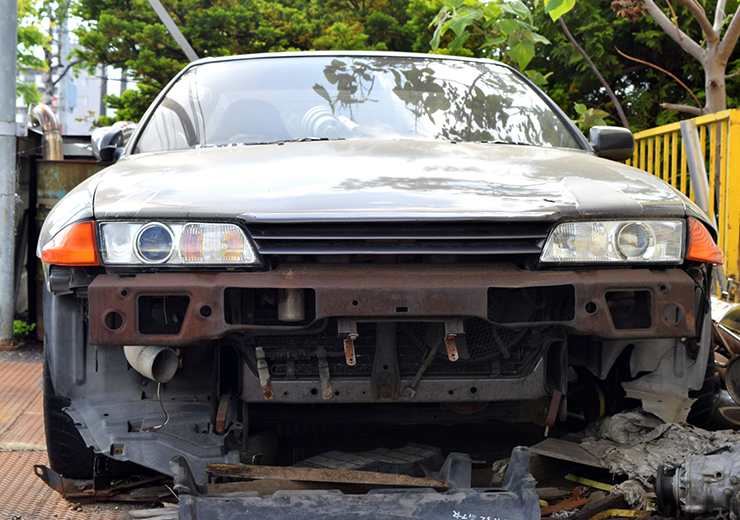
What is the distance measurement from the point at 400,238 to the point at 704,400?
1338mm

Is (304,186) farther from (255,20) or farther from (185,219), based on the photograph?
(255,20)

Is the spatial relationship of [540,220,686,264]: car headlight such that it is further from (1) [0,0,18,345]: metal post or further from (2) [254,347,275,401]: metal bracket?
(1) [0,0,18,345]: metal post

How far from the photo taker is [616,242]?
2.14 meters

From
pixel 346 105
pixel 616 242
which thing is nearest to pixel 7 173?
pixel 346 105

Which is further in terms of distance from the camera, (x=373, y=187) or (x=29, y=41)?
(x=29, y=41)

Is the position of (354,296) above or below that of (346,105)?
below

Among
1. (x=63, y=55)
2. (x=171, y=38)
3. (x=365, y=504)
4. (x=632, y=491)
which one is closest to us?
(x=365, y=504)

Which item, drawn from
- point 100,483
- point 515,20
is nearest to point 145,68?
point 515,20

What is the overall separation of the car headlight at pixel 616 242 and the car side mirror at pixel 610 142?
109 cm

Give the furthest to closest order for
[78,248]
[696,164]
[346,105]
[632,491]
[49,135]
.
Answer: [49,135], [696,164], [346,105], [632,491], [78,248]

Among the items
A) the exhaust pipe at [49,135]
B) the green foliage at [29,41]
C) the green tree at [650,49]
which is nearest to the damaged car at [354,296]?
the exhaust pipe at [49,135]

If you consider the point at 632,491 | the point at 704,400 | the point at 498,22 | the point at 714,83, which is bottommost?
the point at 632,491

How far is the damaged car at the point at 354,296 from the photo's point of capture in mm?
2016

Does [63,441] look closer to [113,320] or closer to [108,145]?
[113,320]
